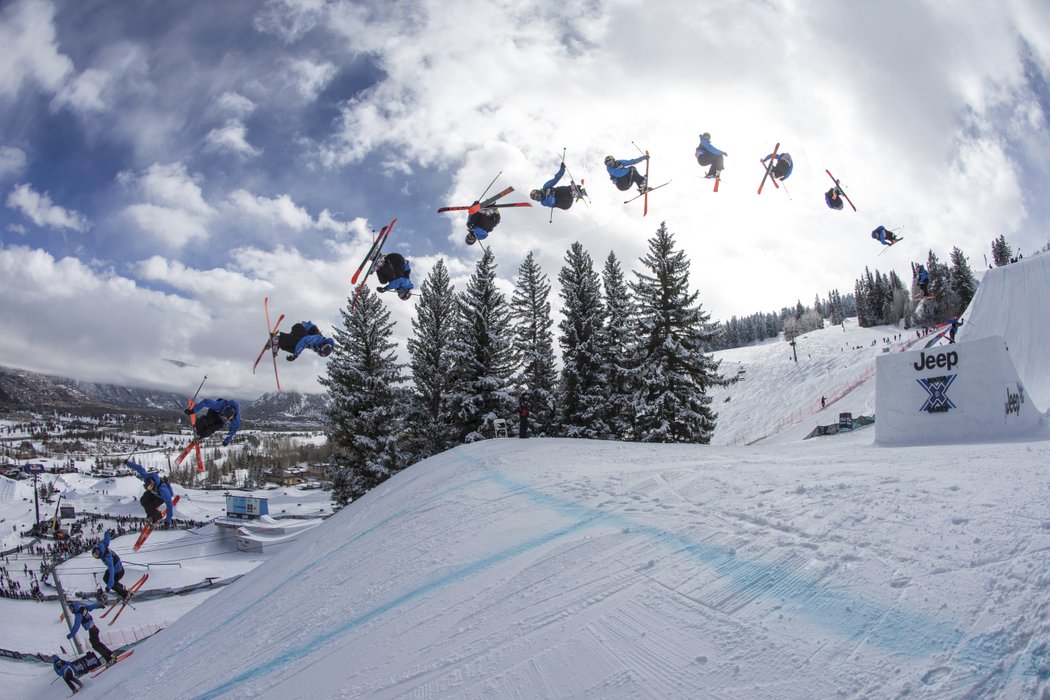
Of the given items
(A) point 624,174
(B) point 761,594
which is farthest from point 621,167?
(B) point 761,594

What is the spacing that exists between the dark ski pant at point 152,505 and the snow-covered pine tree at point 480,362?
12756 mm

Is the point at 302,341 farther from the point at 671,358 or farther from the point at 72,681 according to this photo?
the point at 671,358

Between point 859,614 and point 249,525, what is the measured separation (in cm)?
5248

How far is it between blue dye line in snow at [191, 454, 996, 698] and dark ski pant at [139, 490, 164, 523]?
810 centimetres

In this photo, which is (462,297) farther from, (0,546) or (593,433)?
(0,546)

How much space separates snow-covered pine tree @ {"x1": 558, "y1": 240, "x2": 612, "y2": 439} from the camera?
2386 centimetres

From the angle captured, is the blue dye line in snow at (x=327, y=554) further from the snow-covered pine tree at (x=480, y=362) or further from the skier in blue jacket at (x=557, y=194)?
the snow-covered pine tree at (x=480, y=362)

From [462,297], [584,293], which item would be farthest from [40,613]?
[584,293]

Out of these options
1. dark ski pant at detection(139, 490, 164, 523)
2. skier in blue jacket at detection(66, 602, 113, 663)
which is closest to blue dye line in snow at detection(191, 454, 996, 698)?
dark ski pant at detection(139, 490, 164, 523)

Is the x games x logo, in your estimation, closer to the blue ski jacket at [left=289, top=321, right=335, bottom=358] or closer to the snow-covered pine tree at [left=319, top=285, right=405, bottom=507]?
the blue ski jacket at [left=289, top=321, right=335, bottom=358]

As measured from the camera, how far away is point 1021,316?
31.2 meters

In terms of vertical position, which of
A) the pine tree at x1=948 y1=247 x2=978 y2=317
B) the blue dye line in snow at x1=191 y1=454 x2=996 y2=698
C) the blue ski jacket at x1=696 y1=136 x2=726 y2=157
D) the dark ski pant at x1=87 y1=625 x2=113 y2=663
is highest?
the pine tree at x1=948 y1=247 x2=978 y2=317

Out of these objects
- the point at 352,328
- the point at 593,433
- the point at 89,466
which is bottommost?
the point at 89,466

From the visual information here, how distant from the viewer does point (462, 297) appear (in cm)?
2598
